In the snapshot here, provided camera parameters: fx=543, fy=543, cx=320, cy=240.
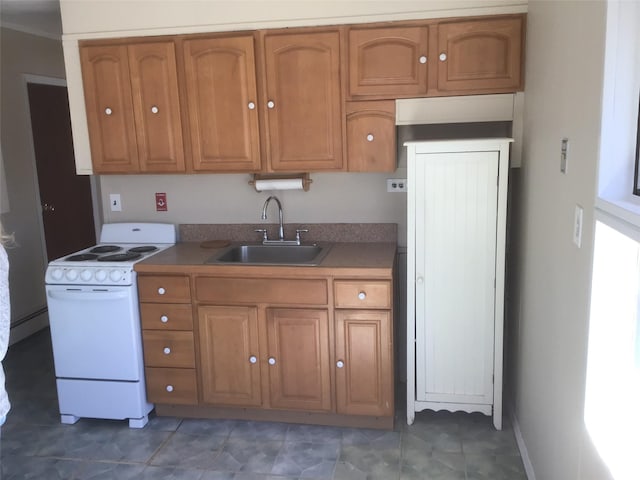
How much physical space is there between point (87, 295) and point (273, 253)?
1024mm

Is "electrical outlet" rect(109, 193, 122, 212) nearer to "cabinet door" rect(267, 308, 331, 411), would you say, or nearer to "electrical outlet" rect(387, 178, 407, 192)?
"cabinet door" rect(267, 308, 331, 411)

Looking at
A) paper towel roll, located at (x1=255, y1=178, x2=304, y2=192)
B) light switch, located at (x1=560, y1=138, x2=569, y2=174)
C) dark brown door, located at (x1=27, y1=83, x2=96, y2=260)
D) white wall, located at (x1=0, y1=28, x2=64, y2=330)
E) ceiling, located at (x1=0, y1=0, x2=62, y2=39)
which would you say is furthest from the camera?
dark brown door, located at (x1=27, y1=83, x2=96, y2=260)

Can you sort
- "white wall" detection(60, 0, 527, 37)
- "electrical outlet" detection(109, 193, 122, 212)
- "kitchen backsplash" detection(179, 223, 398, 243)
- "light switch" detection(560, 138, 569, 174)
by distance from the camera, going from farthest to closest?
"electrical outlet" detection(109, 193, 122, 212), "kitchen backsplash" detection(179, 223, 398, 243), "white wall" detection(60, 0, 527, 37), "light switch" detection(560, 138, 569, 174)

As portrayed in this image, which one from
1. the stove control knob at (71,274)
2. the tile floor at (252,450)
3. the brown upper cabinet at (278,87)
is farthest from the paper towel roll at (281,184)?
the tile floor at (252,450)

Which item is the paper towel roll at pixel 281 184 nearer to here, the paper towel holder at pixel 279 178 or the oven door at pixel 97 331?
the paper towel holder at pixel 279 178

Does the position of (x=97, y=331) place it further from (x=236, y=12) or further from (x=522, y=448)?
(x=522, y=448)

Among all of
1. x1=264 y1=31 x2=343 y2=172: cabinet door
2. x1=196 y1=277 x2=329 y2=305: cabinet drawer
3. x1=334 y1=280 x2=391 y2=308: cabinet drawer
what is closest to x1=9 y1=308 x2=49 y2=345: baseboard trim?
x1=196 y1=277 x2=329 y2=305: cabinet drawer

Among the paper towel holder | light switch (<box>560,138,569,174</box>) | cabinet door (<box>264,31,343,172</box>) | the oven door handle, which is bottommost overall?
the oven door handle

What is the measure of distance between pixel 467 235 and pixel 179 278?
4.78ft

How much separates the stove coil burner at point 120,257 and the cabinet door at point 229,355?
0.49 metres

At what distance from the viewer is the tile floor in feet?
8.13

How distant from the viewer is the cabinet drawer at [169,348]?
2855 millimetres

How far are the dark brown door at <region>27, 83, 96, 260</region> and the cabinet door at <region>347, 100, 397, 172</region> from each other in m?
2.81

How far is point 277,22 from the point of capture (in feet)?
9.00
